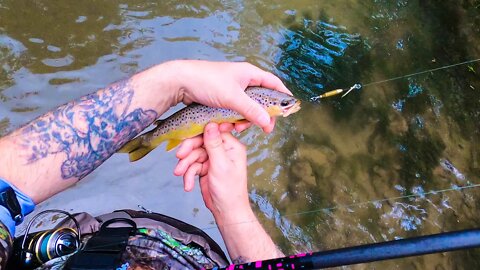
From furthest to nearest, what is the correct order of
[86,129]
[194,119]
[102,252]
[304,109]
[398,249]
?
[304,109]
[194,119]
[86,129]
[102,252]
[398,249]

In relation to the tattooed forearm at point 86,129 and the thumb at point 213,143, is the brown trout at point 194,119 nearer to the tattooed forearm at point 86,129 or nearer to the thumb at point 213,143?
the thumb at point 213,143

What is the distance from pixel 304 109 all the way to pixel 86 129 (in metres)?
2.24

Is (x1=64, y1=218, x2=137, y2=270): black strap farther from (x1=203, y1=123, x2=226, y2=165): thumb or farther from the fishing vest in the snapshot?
(x1=203, y1=123, x2=226, y2=165): thumb

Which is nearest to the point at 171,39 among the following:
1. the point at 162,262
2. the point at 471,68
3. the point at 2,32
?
the point at 2,32

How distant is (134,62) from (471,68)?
3342mm

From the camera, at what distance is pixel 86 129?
2.21 meters

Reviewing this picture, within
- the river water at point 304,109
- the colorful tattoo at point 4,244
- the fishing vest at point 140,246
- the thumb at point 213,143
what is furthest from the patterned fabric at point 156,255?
the river water at point 304,109

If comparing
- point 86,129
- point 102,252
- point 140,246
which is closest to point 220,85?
point 86,129

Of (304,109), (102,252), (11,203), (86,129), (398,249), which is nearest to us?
(398,249)

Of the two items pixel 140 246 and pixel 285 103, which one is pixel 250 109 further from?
pixel 140 246

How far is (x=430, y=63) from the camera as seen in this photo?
188 inches

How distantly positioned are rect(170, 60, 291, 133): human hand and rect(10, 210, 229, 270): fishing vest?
2.11ft

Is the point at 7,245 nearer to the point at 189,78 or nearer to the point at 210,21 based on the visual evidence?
the point at 189,78

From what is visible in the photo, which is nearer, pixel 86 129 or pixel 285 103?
pixel 86 129
